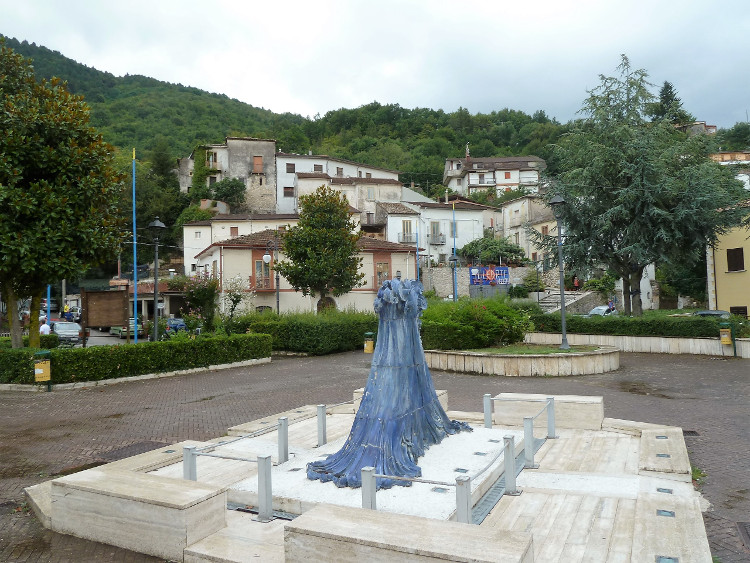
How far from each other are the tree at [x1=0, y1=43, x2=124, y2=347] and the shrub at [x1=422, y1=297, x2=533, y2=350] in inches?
454

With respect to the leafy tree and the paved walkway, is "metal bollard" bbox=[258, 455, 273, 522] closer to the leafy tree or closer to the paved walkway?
the paved walkway

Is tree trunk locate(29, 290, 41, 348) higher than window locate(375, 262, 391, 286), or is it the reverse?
window locate(375, 262, 391, 286)

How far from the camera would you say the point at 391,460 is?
252 inches

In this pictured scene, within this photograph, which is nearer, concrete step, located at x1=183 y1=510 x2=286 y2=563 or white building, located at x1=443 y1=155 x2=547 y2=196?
concrete step, located at x1=183 y1=510 x2=286 y2=563

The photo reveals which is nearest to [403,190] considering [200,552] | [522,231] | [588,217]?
[522,231]

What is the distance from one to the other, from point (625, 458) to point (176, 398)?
36.6ft

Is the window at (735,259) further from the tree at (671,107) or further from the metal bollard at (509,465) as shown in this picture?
the metal bollard at (509,465)

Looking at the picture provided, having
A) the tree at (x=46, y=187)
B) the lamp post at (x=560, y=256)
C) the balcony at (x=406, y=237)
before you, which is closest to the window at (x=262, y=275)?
the balcony at (x=406, y=237)

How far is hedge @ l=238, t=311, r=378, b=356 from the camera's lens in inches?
990

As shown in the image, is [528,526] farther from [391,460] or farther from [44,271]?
[44,271]

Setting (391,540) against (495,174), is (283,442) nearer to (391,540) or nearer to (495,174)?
(391,540)

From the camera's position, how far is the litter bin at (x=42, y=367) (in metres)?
15.7

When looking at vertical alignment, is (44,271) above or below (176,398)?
above

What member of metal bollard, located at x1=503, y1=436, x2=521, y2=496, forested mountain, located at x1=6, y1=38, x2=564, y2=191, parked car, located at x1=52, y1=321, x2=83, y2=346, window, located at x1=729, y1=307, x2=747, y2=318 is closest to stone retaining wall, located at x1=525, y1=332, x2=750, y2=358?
window, located at x1=729, y1=307, x2=747, y2=318
